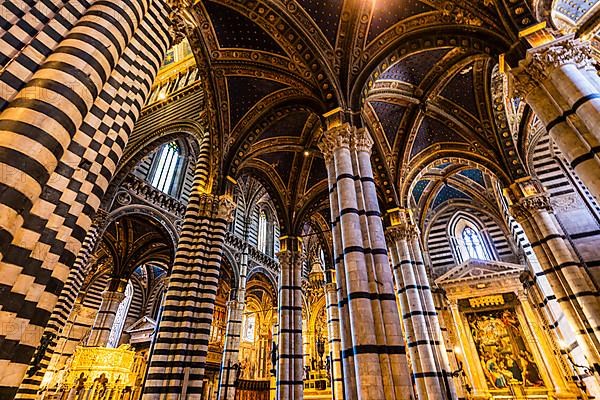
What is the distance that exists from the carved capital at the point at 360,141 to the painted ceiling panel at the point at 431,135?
5.12 metres

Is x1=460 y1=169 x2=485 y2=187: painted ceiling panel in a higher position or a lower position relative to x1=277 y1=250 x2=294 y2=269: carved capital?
higher

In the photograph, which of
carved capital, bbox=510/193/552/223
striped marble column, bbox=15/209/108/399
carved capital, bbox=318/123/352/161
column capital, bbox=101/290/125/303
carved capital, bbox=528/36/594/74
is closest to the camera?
carved capital, bbox=528/36/594/74

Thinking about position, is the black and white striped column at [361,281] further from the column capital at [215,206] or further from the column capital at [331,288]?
the column capital at [331,288]

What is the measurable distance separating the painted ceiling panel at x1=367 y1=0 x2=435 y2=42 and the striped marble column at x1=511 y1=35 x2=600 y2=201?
9.67ft

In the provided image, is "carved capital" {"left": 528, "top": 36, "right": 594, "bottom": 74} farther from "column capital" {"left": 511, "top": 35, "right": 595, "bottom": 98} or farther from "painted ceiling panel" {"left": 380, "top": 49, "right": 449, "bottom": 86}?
"painted ceiling panel" {"left": 380, "top": 49, "right": 449, "bottom": 86}

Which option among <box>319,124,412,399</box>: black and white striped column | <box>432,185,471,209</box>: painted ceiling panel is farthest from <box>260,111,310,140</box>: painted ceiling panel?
<box>432,185,471,209</box>: painted ceiling panel

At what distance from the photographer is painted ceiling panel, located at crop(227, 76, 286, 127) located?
9516 millimetres

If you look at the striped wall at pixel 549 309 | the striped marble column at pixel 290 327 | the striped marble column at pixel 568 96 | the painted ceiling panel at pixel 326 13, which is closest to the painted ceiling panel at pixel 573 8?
the striped marble column at pixel 568 96

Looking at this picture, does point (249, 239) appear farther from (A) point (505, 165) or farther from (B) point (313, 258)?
(A) point (505, 165)

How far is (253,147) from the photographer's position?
1119 cm

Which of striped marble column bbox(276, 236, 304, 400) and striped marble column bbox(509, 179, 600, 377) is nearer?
striped marble column bbox(509, 179, 600, 377)

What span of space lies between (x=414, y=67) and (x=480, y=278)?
35.8 ft

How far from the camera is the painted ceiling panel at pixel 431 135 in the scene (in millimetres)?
11348

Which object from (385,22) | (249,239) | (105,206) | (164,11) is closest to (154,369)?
(164,11)
